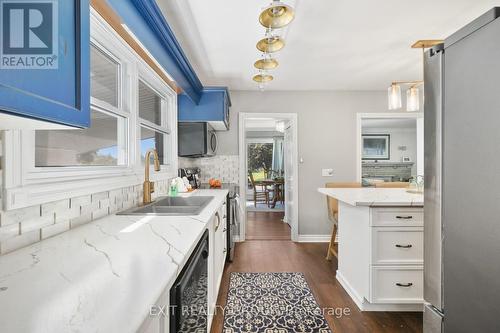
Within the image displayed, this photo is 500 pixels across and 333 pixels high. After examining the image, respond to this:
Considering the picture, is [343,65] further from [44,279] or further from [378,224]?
[44,279]

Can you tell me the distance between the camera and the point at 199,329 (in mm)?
1074

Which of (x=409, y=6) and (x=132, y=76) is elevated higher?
(x=409, y=6)

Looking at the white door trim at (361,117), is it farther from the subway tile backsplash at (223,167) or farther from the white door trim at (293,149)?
the subway tile backsplash at (223,167)

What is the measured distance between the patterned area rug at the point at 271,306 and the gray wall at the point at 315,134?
1469 millimetres

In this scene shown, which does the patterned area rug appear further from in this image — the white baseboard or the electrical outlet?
the electrical outlet

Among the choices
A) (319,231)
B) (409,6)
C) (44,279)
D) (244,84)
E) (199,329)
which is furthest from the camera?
(319,231)

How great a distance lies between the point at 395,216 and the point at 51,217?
216 cm

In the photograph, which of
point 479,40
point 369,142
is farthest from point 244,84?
point 369,142

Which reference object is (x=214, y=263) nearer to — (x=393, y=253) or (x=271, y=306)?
(x=271, y=306)

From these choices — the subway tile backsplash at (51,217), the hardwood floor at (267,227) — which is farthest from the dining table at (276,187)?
the subway tile backsplash at (51,217)

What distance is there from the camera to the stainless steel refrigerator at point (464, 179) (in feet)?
2.27

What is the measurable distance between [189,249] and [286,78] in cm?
290

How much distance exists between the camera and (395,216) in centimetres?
181
